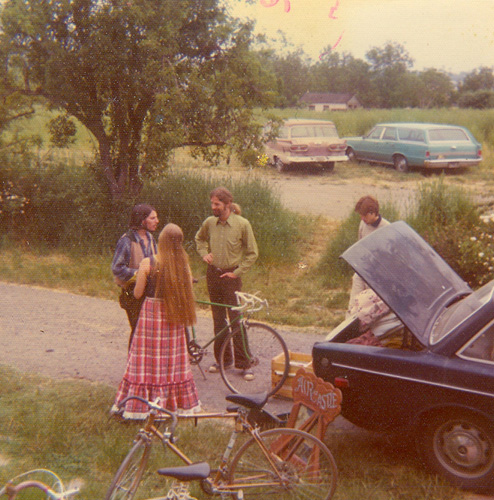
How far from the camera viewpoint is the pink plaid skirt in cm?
528

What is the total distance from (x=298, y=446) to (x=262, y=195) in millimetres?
9057

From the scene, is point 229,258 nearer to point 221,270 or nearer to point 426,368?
point 221,270

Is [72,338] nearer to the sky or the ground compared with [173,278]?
nearer to the ground

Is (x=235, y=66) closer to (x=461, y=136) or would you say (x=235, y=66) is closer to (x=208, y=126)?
(x=208, y=126)

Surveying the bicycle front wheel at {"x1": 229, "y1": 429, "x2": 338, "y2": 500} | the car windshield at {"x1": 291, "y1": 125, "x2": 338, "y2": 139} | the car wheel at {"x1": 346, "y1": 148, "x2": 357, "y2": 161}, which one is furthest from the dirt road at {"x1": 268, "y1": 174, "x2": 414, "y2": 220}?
the bicycle front wheel at {"x1": 229, "y1": 429, "x2": 338, "y2": 500}

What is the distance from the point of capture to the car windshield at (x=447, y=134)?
807 inches

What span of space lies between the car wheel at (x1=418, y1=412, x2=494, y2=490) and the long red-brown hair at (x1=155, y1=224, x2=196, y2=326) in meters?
2.11

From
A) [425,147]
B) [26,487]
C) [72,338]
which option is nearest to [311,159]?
[425,147]

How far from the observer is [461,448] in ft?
14.1

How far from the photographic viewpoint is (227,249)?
6395 millimetres

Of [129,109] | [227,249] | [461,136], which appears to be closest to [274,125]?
[129,109]

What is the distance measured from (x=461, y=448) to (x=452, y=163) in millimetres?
17621

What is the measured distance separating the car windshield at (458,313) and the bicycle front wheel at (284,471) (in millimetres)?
1223

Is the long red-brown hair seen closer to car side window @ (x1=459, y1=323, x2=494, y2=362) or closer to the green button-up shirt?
the green button-up shirt
